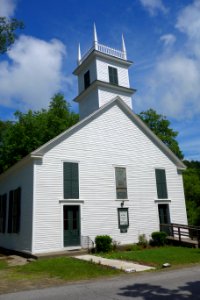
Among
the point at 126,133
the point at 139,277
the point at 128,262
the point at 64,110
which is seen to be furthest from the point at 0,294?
the point at 64,110

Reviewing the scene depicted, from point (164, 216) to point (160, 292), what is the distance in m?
13.6

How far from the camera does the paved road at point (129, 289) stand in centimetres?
722

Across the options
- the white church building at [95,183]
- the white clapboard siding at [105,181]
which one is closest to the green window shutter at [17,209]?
the white church building at [95,183]

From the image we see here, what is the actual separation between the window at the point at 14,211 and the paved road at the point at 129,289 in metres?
9.70

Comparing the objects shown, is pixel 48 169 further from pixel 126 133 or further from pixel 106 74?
pixel 106 74

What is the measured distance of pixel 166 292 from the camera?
752 centimetres

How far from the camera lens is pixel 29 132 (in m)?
32.5

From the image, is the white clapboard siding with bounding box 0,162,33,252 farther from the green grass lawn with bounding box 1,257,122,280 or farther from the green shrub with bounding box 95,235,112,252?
the green shrub with bounding box 95,235,112,252

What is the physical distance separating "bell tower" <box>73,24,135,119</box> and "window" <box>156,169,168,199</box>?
5.99 meters

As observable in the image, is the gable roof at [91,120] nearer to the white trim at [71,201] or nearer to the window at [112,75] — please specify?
the white trim at [71,201]

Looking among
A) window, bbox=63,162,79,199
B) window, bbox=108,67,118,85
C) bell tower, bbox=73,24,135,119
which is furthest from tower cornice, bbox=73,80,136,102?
window, bbox=63,162,79,199

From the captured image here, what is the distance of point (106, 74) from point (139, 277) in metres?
17.4

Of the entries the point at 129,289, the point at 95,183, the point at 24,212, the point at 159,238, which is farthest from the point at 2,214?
the point at 129,289

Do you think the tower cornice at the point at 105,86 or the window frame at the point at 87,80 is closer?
the tower cornice at the point at 105,86
